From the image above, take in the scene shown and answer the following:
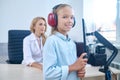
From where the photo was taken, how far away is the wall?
308 cm

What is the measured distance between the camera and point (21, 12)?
3172mm

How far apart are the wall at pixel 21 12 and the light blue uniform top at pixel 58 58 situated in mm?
1982

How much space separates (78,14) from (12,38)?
132cm

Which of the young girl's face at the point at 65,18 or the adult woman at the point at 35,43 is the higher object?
the young girl's face at the point at 65,18

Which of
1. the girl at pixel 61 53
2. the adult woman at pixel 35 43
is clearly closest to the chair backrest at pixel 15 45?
the adult woman at pixel 35 43

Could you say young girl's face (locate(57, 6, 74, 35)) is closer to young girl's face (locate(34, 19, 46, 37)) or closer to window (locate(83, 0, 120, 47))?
young girl's face (locate(34, 19, 46, 37))

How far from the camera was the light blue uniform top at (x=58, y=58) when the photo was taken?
0.95 metres

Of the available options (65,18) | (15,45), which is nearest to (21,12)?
(15,45)

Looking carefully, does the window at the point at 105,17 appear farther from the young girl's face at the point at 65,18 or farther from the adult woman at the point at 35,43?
the young girl's face at the point at 65,18

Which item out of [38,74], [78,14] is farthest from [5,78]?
[78,14]

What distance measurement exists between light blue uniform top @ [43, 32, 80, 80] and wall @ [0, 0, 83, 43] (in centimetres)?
198

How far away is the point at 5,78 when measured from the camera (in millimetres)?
1462

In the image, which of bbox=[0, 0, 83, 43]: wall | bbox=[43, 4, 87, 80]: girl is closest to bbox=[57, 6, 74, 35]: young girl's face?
bbox=[43, 4, 87, 80]: girl

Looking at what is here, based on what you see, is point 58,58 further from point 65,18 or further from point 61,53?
point 65,18
